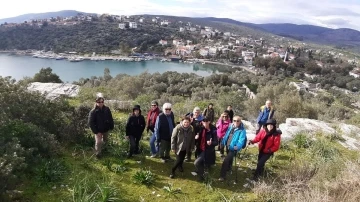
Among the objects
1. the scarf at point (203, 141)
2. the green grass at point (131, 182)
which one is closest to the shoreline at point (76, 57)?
the green grass at point (131, 182)

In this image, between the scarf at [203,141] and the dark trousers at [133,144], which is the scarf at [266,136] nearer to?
the scarf at [203,141]

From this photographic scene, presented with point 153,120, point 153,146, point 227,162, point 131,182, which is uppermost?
point 153,120

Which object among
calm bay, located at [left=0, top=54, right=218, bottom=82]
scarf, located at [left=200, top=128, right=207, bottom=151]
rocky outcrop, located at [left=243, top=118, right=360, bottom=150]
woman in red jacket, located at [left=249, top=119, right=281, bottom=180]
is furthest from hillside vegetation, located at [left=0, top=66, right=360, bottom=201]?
calm bay, located at [left=0, top=54, right=218, bottom=82]

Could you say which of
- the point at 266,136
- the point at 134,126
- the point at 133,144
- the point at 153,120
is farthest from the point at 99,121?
the point at 266,136

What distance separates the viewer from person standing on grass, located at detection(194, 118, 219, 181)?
611cm

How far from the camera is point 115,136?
870 centimetres

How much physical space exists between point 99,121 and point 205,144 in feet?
8.16

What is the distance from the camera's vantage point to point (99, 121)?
22.0 ft

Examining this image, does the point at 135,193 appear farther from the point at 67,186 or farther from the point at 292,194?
the point at 292,194

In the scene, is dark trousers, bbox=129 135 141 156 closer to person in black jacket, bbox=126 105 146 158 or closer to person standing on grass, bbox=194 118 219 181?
person in black jacket, bbox=126 105 146 158

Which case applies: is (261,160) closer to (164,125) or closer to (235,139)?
(235,139)

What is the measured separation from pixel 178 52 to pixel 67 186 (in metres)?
118

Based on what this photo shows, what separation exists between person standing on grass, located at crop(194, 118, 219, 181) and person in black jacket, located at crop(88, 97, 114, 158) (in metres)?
2.19

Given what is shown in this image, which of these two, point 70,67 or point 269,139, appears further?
point 70,67
